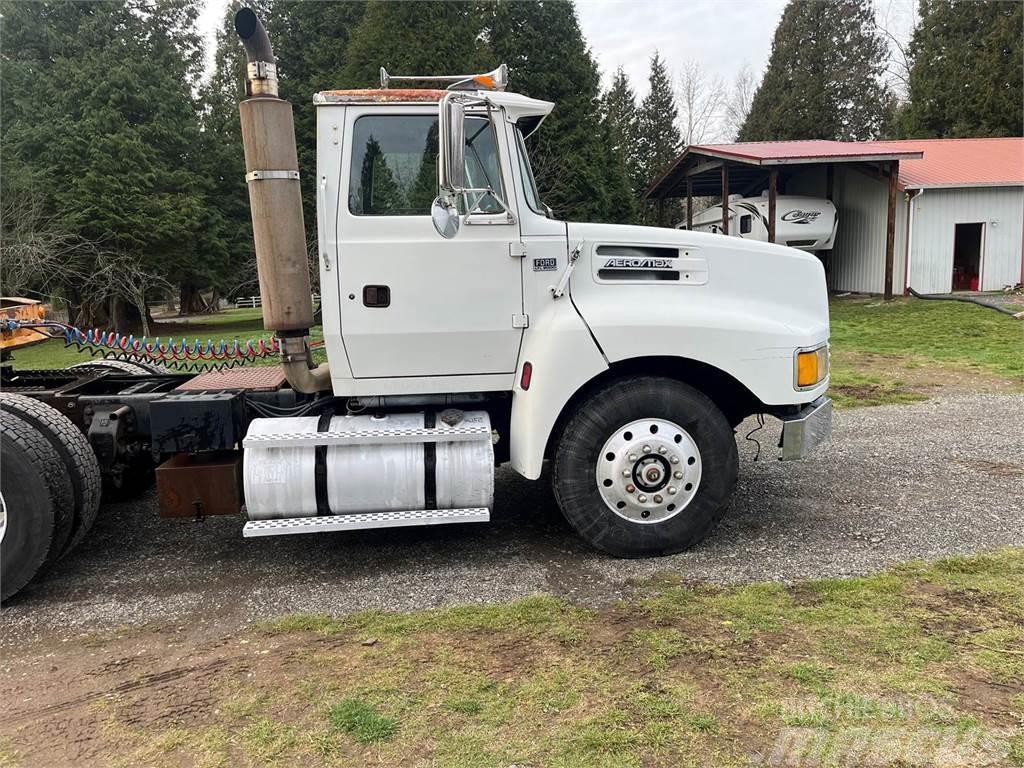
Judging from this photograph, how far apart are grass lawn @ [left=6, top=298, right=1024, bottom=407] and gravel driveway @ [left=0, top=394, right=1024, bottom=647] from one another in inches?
61.6

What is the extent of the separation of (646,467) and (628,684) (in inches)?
60.5

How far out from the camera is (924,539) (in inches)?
193

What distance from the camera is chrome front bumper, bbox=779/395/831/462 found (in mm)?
4750

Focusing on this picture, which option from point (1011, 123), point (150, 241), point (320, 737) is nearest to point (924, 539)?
point (320, 737)

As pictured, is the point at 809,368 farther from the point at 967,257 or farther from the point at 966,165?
the point at 967,257

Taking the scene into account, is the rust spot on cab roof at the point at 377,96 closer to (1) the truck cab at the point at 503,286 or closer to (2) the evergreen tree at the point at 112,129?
(1) the truck cab at the point at 503,286

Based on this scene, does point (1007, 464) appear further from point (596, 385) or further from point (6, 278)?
point (6, 278)

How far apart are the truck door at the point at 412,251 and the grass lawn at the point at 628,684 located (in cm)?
165

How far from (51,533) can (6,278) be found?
58.8 ft

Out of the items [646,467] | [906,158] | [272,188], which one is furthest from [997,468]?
[906,158]

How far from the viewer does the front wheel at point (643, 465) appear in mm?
4566

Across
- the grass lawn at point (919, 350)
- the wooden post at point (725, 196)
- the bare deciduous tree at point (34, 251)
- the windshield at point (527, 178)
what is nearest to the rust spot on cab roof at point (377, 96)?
the windshield at point (527, 178)

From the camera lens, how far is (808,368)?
4711 mm

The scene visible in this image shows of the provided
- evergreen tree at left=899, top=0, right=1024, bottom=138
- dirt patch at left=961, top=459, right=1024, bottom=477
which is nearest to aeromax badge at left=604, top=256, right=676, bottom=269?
dirt patch at left=961, top=459, right=1024, bottom=477
